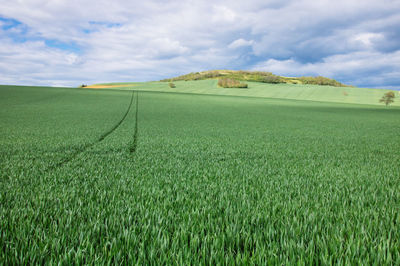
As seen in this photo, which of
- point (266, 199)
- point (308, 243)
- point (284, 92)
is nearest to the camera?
point (308, 243)

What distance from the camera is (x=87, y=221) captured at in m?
2.34

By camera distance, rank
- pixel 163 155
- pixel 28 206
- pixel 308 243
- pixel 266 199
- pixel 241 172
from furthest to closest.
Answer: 1. pixel 163 155
2. pixel 241 172
3. pixel 266 199
4. pixel 28 206
5. pixel 308 243

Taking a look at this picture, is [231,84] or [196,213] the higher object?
[231,84]

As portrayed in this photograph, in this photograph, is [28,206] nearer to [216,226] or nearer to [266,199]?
[216,226]

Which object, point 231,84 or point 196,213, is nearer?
point 196,213

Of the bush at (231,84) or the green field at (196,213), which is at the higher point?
the bush at (231,84)

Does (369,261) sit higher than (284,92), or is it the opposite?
(284,92)

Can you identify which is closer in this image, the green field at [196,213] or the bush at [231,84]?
the green field at [196,213]

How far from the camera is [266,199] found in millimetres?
3018

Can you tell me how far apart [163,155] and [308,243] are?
14.9ft

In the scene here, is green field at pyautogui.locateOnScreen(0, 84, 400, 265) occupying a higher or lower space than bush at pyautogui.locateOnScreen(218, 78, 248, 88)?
lower

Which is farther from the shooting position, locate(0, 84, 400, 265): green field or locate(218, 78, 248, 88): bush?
locate(218, 78, 248, 88): bush

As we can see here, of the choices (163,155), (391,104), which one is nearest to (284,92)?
(391,104)

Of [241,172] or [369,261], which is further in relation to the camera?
[241,172]
